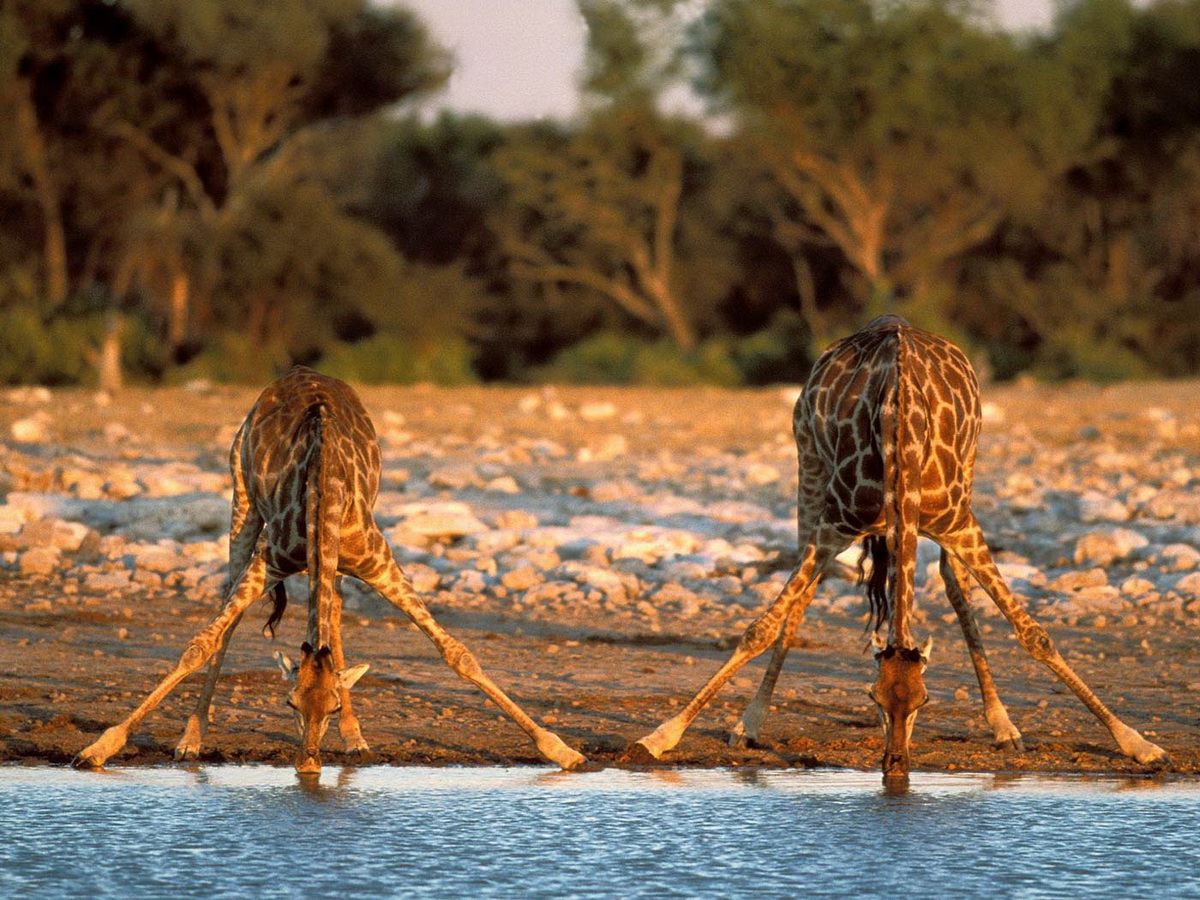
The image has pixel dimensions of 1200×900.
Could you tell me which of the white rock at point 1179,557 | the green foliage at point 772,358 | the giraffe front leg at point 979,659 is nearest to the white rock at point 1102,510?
the white rock at point 1179,557

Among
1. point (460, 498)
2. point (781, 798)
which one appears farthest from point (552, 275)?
point (781, 798)

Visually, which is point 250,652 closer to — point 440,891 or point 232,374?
point 440,891

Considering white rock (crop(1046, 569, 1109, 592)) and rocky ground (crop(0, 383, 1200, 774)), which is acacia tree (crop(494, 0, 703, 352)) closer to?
→ rocky ground (crop(0, 383, 1200, 774))

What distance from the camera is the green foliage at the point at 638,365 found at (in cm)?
2970

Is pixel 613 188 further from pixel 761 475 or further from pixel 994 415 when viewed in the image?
pixel 761 475

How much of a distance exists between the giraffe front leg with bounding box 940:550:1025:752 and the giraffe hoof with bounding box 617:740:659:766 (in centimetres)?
136

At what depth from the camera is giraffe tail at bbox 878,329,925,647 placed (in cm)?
643

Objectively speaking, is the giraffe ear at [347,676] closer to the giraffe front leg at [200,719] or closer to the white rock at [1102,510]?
the giraffe front leg at [200,719]

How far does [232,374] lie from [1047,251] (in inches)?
713

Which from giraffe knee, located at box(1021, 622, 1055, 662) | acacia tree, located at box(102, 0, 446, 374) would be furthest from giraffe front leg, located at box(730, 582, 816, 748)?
acacia tree, located at box(102, 0, 446, 374)

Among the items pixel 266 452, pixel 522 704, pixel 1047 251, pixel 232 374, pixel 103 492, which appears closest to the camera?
pixel 266 452

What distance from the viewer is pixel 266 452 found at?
23.1ft

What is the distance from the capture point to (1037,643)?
23.6ft

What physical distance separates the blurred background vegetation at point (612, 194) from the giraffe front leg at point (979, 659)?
19028 mm
